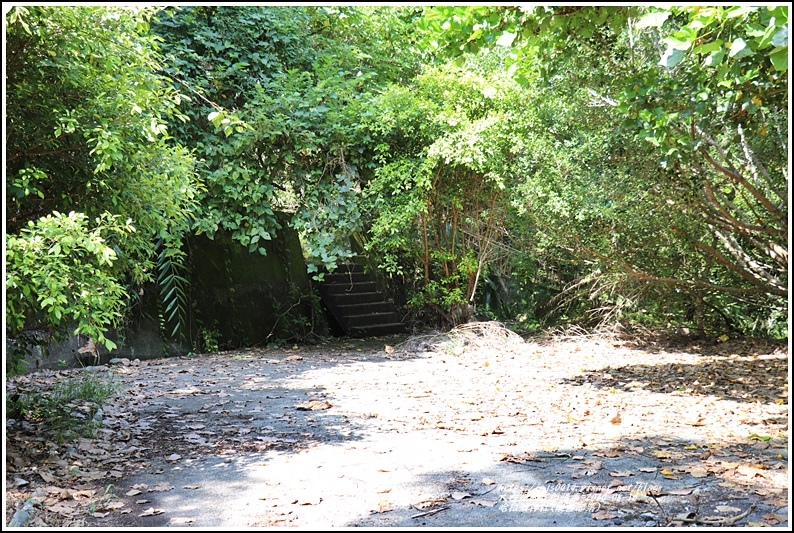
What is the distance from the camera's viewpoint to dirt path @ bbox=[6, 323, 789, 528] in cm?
334

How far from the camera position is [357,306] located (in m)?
12.3

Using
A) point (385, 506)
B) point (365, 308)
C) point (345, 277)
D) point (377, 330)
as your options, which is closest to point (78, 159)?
point (385, 506)

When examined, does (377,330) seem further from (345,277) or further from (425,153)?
(425,153)

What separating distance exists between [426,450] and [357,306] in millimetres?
7842

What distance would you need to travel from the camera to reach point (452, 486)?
3.69m

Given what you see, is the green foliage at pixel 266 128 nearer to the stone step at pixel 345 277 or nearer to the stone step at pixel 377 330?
the stone step at pixel 377 330

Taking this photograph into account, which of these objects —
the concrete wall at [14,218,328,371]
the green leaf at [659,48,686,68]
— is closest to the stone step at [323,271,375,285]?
the concrete wall at [14,218,328,371]

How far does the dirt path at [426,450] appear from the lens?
11.0 feet

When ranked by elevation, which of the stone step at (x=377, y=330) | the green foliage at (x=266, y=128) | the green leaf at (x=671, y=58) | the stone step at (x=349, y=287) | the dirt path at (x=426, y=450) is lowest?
the dirt path at (x=426, y=450)

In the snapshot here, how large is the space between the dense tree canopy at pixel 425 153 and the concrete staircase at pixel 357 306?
2.24 feet

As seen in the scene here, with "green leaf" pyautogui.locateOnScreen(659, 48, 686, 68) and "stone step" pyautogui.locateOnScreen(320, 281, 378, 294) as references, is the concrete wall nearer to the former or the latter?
"stone step" pyautogui.locateOnScreen(320, 281, 378, 294)

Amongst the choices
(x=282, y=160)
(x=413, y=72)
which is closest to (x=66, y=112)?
(x=282, y=160)

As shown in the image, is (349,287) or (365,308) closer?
(365,308)

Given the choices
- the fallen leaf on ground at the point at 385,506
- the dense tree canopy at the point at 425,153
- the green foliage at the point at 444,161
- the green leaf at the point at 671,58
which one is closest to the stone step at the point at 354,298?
the dense tree canopy at the point at 425,153
